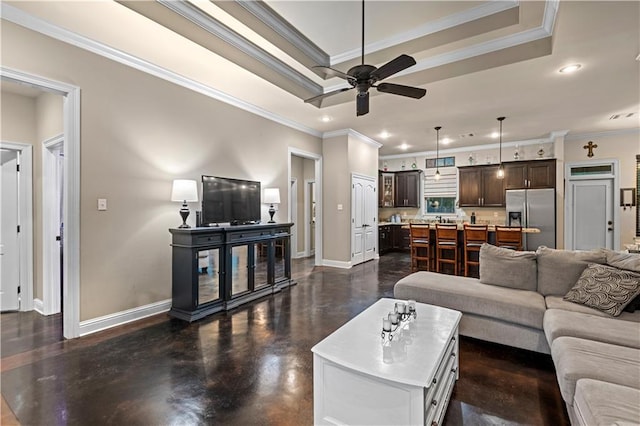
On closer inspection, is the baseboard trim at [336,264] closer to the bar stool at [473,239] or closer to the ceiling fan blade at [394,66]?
the bar stool at [473,239]

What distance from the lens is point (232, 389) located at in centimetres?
213

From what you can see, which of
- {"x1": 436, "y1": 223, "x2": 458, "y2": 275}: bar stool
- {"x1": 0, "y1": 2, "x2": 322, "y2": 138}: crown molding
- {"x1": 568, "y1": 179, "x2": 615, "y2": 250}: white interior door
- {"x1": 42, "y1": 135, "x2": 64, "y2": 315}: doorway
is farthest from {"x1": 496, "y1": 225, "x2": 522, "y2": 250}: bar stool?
{"x1": 42, "y1": 135, "x2": 64, "y2": 315}: doorway

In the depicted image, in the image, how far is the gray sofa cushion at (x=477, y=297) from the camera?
2.54m

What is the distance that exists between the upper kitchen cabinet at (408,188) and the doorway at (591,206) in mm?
3439

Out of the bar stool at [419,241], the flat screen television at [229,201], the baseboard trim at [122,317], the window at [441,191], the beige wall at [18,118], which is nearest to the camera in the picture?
the baseboard trim at [122,317]

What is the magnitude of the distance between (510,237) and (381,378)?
4.72 meters

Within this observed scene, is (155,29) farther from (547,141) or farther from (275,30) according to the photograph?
(547,141)

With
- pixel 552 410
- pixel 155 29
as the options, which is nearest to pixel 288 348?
pixel 552 410

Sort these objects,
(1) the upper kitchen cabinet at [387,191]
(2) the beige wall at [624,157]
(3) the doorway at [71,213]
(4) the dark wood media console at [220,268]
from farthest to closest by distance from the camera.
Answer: (1) the upper kitchen cabinet at [387,191]
(2) the beige wall at [624,157]
(4) the dark wood media console at [220,268]
(3) the doorway at [71,213]

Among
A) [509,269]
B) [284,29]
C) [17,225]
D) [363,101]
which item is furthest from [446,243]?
[17,225]

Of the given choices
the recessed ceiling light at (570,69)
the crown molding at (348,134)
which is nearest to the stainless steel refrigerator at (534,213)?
the crown molding at (348,134)

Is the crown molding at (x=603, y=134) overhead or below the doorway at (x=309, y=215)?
overhead

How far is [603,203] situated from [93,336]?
948 cm

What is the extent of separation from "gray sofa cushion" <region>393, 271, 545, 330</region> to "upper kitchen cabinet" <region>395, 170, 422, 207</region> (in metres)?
5.69
